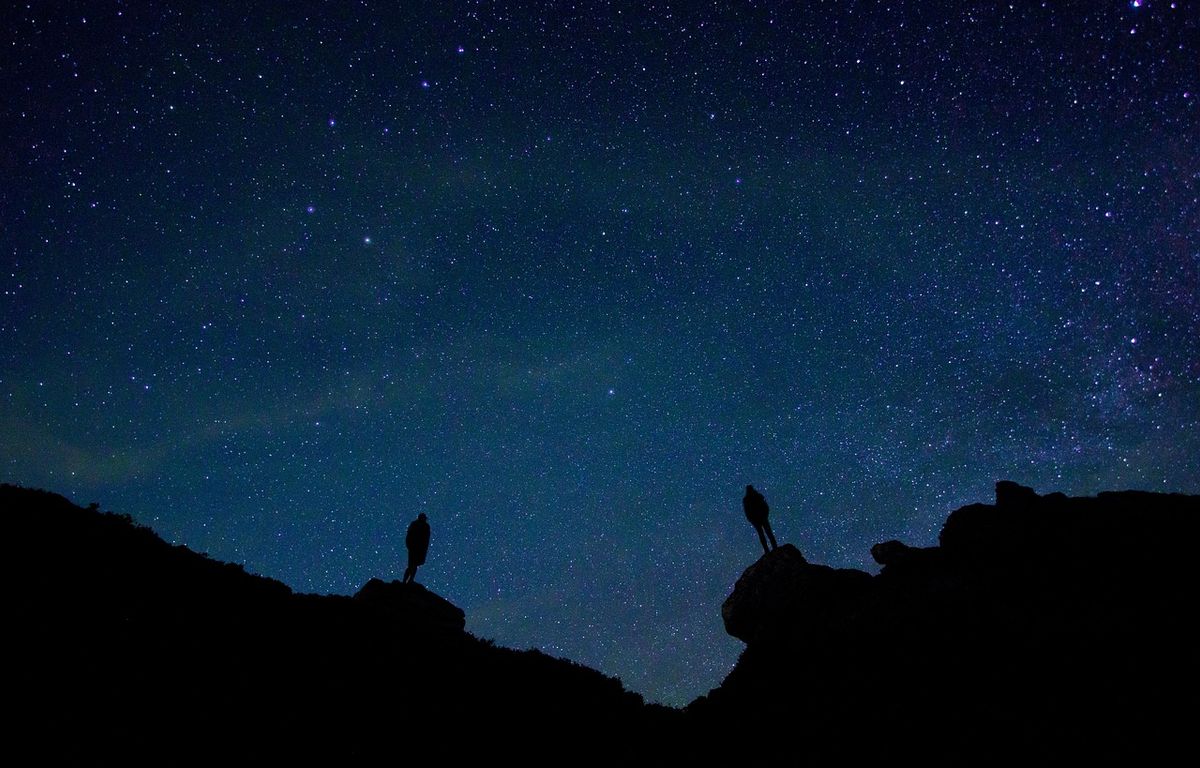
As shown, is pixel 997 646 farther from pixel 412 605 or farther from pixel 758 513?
pixel 412 605

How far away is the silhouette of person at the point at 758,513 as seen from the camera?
1831 centimetres

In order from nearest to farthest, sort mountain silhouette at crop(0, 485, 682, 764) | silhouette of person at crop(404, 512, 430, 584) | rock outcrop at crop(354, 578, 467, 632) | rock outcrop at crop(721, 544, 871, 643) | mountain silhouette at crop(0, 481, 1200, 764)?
mountain silhouette at crop(0, 485, 682, 764)
mountain silhouette at crop(0, 481, 1200, 764)
rock outcrop at crop(354, 578, 467, 632)
rock outcrop at crop(721, 544, 871, 643)
silhouette of person at crop(404, 512, 430, 584)

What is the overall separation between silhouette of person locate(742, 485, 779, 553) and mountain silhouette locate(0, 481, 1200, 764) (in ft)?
13.3

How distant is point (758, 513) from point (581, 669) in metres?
7.96

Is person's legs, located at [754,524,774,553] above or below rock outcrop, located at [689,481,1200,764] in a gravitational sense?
above

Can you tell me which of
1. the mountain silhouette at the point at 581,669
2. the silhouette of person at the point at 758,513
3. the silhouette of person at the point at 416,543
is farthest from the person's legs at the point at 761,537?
the silhouette of person at the point at 416,543

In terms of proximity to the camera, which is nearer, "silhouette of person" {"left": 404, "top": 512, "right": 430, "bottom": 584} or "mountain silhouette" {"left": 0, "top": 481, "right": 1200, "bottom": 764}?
"mountain silhouette" {"left": 0, "top": 481, "right": 1200, "bottom": 764}

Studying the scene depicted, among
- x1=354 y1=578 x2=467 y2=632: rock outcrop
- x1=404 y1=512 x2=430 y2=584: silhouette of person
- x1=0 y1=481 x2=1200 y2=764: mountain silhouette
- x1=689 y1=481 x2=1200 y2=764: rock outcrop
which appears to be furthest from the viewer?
x1=404 y1=512 x2=430 y2=584: silhouette of person

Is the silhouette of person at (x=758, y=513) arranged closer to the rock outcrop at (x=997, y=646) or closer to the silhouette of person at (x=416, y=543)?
the rock outcrop at (x=997, y=646)

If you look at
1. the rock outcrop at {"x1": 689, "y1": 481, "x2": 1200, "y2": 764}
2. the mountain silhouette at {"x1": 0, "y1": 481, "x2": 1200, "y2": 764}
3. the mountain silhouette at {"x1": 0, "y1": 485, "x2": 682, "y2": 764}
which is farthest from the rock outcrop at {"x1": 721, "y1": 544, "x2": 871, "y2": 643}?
the mountain silhouette at {"x1": 0, "y1": 485, "x2": 682, "y2": 764}

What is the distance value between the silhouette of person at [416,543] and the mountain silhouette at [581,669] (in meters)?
2.64

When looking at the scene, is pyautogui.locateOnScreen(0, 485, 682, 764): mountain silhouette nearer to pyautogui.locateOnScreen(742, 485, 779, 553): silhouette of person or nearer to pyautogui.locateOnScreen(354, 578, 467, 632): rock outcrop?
pyautogui.locateOnScreen(354, 578, 467, 632): rock outcrop

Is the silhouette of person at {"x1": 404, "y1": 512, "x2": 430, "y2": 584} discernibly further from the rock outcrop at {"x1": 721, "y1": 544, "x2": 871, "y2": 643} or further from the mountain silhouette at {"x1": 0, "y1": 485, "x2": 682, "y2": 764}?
the rock outcrop at {"x1": 721, "y1": 544, "x2": 871, "y2": 643}

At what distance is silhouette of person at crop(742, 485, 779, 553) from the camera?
18.3 m
